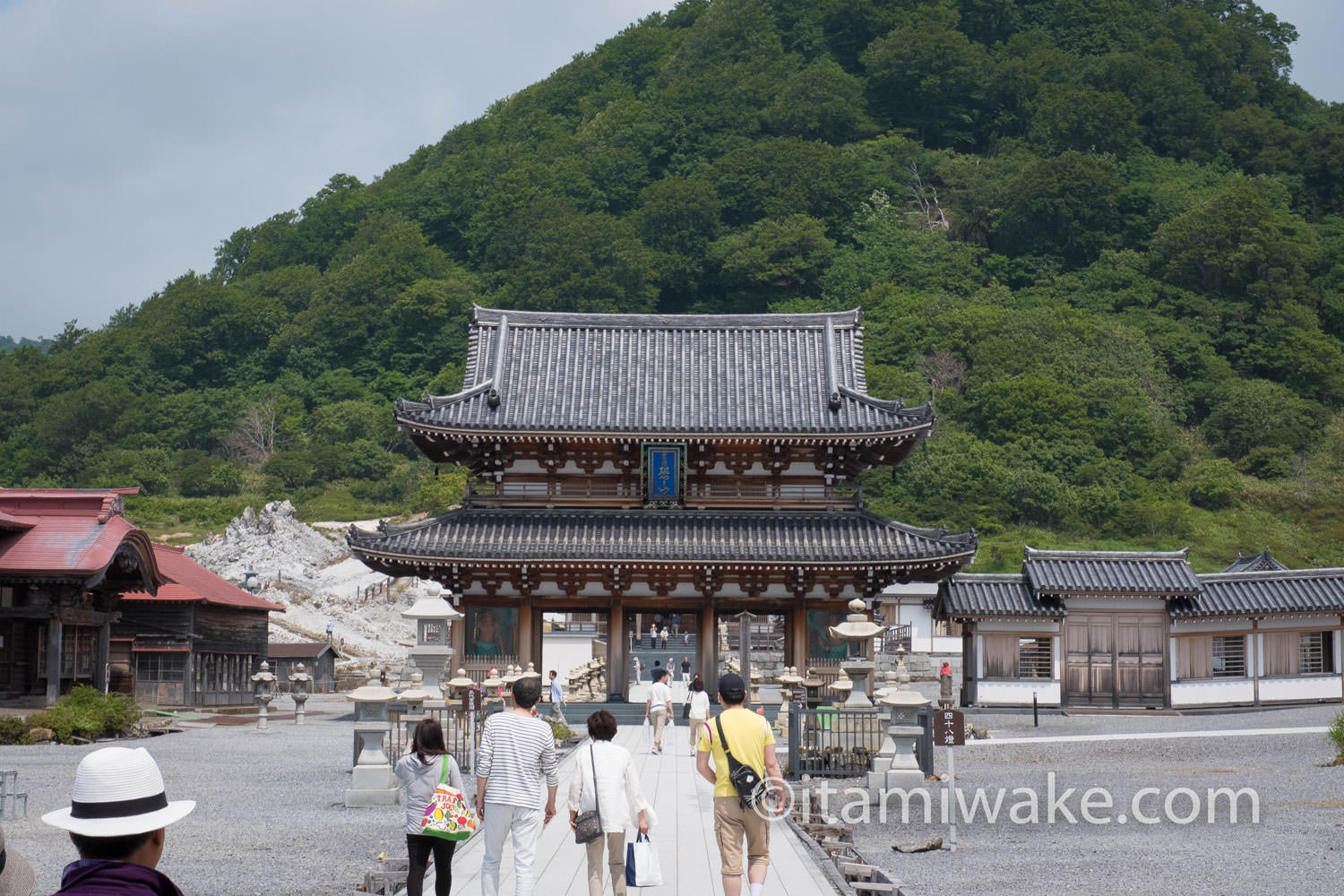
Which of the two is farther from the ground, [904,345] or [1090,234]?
[1090,234]

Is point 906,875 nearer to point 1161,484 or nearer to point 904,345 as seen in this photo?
point 1161,484

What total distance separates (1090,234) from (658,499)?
72.0m

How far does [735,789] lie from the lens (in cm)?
947

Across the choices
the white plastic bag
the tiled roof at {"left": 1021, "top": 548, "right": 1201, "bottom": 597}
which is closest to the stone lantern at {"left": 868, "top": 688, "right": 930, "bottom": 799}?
Answer: the white plastic bag

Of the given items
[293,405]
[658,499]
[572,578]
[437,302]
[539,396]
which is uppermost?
[437,302]

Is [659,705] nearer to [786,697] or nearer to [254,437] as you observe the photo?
[786,697]

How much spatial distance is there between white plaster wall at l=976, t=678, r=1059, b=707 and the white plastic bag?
26.4 m

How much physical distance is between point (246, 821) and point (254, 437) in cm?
8149

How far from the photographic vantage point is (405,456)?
89.0 m

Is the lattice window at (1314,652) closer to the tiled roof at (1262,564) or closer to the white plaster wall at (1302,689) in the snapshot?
the white plaster wall at (1302,689)

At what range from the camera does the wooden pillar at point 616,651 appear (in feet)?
98.9

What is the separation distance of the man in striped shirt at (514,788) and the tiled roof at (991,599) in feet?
84.2

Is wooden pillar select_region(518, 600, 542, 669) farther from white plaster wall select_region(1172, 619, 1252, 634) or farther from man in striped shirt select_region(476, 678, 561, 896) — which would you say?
man in striped shirt select_region(476, 678, 561, 896)

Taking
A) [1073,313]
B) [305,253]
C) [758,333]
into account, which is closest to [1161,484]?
[1073,313]
